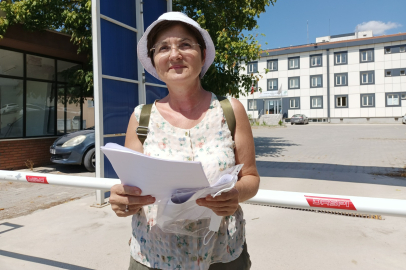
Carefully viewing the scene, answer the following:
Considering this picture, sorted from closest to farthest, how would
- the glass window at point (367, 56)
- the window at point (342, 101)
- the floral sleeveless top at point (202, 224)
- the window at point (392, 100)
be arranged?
the floral sleeveless top at point (202, 224) → the window at point (392, 100) → the glass window at point (367, 56) → the window at point (342, 101)

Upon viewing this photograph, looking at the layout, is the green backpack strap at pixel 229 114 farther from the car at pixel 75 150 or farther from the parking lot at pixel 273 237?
the car at pixel 75 150

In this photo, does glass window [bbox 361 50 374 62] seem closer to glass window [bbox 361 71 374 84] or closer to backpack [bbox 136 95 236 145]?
glass window [bbox 361 71 374 84]

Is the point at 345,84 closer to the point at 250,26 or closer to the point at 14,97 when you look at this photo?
the point at 250,26

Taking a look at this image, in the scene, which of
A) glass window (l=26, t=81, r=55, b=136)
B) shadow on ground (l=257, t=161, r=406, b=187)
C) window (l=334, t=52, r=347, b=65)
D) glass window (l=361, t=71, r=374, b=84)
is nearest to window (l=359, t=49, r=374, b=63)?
glass window (l=361, t=71, r=374, b=84)

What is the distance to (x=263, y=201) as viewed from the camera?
1.71 meters

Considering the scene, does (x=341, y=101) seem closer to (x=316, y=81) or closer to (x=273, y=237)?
(x=316, y=81)

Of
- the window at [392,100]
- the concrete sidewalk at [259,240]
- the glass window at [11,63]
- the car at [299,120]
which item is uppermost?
the window at [392,100]

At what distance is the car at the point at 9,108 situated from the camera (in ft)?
29.4

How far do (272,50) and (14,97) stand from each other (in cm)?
3994

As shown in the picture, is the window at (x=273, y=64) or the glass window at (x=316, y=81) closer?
the glass window at (x=316, y=81)

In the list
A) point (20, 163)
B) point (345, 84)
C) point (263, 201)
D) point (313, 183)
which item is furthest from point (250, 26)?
point (345, 84)

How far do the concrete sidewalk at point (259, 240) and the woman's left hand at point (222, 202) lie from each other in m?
2.19

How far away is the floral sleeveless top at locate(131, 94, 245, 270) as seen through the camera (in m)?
1.30

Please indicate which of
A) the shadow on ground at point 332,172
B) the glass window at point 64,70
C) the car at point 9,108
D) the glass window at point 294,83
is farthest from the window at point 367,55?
the car at point 9,108
